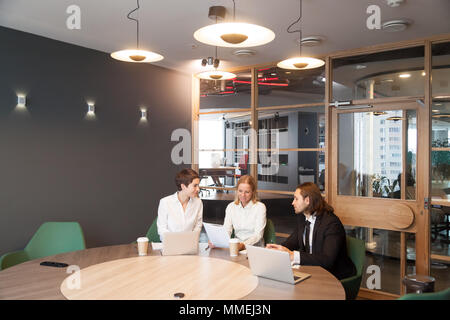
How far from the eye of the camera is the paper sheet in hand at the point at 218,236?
292 cm

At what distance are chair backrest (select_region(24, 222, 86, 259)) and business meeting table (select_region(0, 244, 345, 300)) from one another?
3.10 feet

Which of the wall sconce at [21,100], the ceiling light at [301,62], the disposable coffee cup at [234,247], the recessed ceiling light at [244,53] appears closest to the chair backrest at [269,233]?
the disposable coffee cup at [234,247]

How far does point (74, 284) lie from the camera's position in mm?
2082

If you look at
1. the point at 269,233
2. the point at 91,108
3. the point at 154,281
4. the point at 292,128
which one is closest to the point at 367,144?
the point at 292,128

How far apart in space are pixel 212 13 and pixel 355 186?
273cm

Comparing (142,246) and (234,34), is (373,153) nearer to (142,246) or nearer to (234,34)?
(234,34)

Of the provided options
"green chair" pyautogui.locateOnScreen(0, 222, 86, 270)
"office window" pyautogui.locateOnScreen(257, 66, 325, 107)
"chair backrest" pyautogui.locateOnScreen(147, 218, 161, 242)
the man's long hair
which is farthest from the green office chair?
"office window" pyautogui.locateOnScreen(257, 66, 325, 107)

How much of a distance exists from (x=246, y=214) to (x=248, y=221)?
77 millimetres

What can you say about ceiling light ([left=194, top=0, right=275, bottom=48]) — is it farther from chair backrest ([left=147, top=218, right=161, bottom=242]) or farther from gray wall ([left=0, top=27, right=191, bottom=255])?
gray wall ([left=0, top=27, right=191, bottom=255])

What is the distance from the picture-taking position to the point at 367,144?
458 cm

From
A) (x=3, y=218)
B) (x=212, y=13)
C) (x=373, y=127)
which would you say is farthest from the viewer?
(x=373, y=127)

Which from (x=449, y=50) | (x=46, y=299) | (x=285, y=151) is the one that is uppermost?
(x=449, y=50)

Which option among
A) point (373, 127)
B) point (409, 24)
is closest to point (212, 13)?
point (409, 24)
